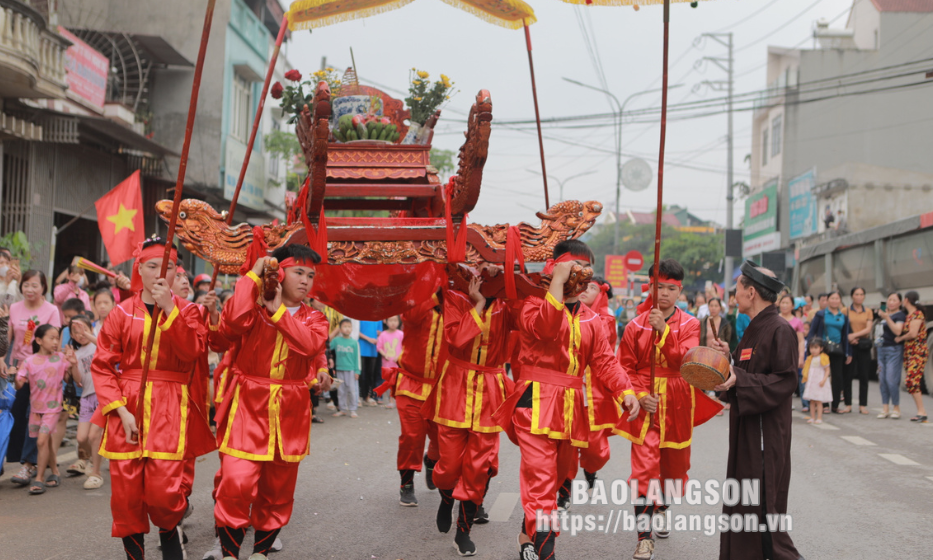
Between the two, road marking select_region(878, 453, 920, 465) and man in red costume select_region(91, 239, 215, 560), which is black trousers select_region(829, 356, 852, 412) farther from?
man in red costume select_region(91, 239, 215, 560)

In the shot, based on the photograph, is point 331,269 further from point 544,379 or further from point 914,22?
point 914,22

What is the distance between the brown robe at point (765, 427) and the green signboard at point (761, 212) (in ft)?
103

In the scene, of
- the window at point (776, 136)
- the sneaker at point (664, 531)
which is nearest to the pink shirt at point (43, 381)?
the sneaker at point (664, 531)

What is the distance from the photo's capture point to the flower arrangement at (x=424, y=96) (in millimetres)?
6949

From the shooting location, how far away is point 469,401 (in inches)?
208

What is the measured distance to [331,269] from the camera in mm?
5301

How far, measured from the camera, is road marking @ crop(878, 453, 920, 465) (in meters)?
8.17

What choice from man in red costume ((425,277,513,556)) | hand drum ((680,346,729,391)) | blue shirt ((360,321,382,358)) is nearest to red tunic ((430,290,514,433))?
man in red costume ((425,277,513,556))

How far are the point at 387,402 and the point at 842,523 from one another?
8.47m

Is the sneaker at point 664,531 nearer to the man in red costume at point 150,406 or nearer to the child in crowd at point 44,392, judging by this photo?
the man in red costume at point 150,406

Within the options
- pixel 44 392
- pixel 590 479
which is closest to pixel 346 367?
pixel 44 392

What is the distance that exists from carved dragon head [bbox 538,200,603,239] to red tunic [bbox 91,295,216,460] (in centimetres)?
238

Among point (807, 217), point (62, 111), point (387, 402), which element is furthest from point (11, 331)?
point (807, 217)

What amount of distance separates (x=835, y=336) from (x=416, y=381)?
8.41 m
